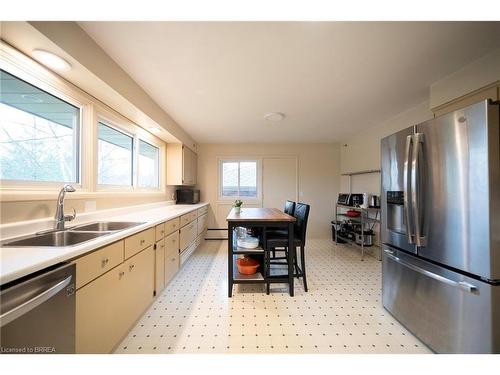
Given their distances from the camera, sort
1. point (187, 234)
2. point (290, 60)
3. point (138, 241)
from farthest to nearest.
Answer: point (187, 234)
point (290, 60)
point (138, 241)

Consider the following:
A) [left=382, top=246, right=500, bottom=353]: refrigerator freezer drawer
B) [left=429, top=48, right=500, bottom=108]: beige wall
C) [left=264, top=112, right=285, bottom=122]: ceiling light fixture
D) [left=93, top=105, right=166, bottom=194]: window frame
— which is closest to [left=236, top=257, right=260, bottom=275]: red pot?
[left=382, top=246, right=500, bottom=353]: refrigerator freezer drawer

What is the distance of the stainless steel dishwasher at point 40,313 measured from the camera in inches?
27.3

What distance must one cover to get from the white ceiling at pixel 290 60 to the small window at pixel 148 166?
2.70 feet

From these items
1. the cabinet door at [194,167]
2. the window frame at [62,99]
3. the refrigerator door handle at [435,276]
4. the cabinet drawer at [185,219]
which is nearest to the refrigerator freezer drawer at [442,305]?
the refrigerator door handle at [435,276]

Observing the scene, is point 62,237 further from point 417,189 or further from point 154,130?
point 417,189

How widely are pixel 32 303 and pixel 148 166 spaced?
2.79 m

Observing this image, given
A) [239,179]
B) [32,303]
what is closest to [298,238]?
[32,303]

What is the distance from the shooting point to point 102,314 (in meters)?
1.19

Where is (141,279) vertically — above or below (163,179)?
below

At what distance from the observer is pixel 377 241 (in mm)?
3449

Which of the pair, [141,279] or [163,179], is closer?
[141,279]

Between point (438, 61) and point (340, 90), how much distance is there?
2.66ft
